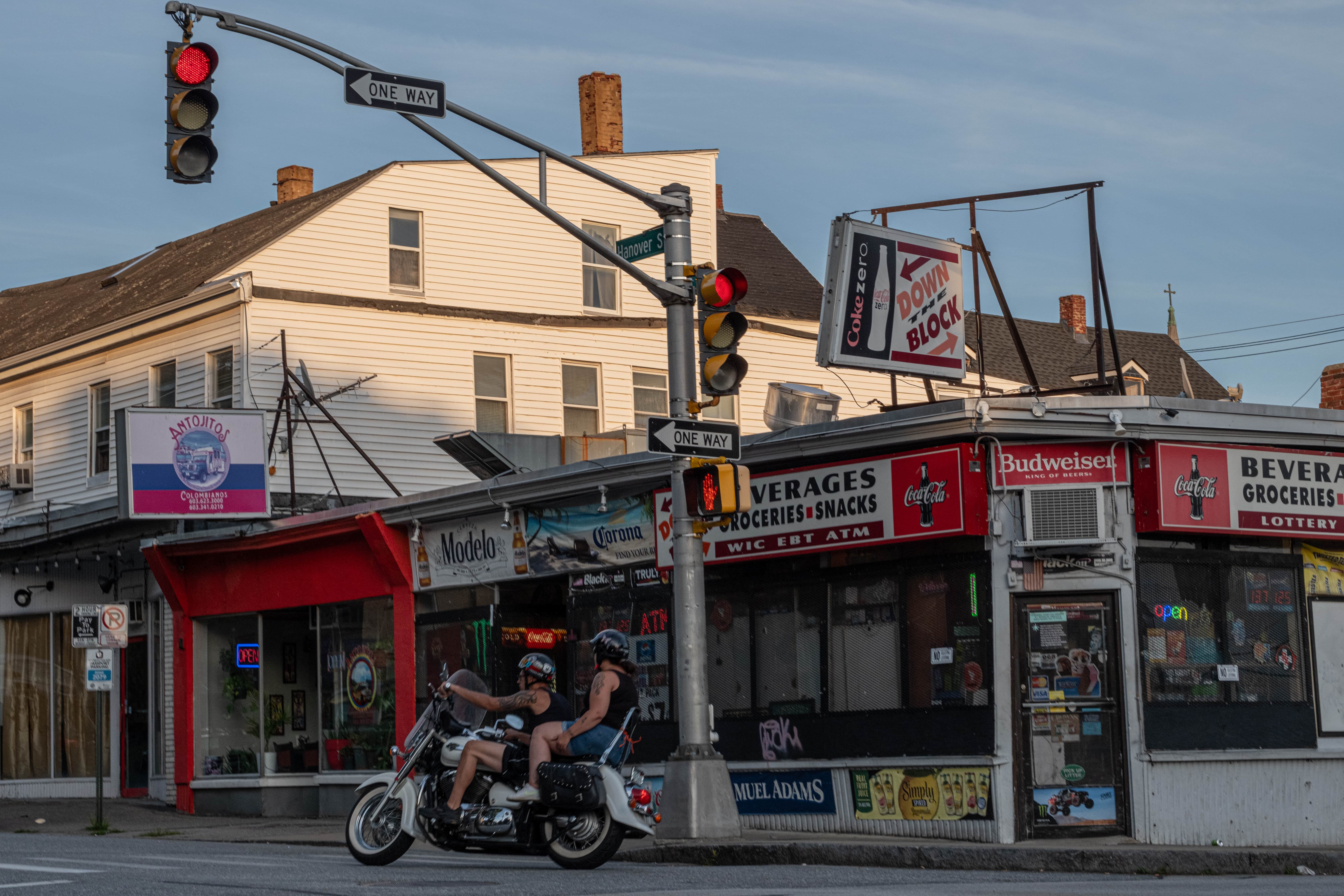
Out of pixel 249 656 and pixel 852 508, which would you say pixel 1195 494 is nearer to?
pixel 852 508

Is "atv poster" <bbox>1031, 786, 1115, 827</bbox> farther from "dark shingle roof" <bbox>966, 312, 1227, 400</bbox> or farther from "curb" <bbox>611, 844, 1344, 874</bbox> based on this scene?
"dark shingle roof" <bbox>966, 312, 1227, 400</bbox>

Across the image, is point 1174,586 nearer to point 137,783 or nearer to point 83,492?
point 137,783

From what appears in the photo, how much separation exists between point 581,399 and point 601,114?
20.0 feet

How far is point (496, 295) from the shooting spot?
28.9m

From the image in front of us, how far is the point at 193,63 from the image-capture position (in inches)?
463

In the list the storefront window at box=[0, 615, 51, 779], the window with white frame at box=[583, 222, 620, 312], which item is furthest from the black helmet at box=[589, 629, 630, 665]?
the storefront window at box=[0, 615, 51, 779]

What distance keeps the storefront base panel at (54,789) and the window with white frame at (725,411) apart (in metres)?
12.1

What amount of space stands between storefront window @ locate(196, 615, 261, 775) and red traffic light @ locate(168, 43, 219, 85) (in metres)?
13.3

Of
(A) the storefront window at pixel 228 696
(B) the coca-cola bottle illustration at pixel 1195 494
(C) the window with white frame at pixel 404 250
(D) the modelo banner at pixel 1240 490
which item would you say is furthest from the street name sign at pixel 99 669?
(B) the coca-cola bottle illustration at pixel 1195 494

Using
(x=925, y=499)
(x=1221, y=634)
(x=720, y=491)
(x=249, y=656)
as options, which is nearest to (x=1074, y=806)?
(x=1221, y=634)

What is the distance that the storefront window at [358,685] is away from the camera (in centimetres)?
2106

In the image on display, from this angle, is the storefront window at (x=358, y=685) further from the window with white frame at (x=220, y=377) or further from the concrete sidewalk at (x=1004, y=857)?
the concrete sidewalk at (x=1004, y=857)

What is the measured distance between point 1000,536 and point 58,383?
2144cm

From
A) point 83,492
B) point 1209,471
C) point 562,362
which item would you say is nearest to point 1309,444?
point 1209,471
